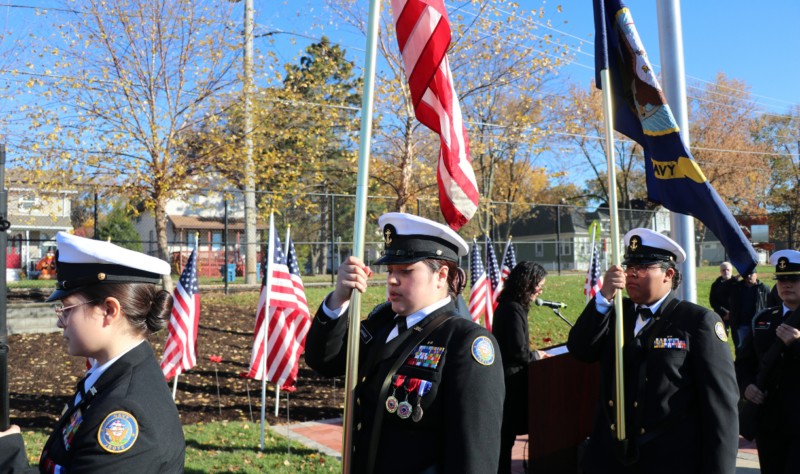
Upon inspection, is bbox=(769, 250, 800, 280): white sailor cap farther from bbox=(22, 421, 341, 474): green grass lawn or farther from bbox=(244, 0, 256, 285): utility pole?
bbox=(244, 0, 256, 285): utility pole

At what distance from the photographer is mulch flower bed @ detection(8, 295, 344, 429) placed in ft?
26.8

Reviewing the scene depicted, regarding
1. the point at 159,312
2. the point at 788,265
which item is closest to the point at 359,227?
the point at 159,312

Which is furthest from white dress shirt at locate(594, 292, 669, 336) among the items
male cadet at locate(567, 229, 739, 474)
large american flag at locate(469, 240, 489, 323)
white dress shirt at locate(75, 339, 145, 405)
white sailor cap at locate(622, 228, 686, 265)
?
large american flag at locate(469, 240, 489, 323)

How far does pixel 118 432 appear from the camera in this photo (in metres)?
1.91

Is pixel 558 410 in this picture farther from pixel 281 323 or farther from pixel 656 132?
pixel 281 323

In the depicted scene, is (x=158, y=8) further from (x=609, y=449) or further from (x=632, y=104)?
(x=609, y=449)

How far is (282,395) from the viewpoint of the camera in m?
9.20

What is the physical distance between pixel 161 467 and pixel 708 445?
2514 millimetres

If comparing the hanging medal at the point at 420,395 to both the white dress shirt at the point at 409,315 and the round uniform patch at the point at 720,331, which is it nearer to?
the white dress shirt at the point at 409,315

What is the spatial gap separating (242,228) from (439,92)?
21.6 metres

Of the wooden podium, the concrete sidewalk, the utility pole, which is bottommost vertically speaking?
the concrete sidewalk

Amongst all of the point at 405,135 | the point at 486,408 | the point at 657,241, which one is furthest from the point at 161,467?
the point at 405,135

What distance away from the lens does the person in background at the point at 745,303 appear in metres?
10.6

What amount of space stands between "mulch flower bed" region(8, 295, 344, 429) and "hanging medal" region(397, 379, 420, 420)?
604cm
